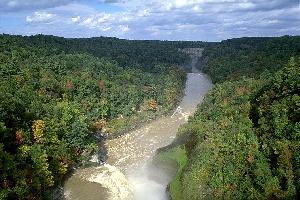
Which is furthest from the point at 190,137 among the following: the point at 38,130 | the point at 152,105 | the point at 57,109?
the point at 152,105

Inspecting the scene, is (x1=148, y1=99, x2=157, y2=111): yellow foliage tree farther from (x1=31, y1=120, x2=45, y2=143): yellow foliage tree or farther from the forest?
(x1=31, y1=120, x2=45, y2=143): yellow foliage tree

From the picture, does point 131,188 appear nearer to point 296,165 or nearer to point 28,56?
point 296,165

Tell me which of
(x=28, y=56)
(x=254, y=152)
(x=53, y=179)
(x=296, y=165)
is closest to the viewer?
(x=296, y=165)

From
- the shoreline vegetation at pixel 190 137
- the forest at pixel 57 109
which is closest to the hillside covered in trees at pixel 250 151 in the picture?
the shoreline vegetation at pixel 190 137

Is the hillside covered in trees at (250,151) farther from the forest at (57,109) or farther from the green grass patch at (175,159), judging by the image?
the forest at (57,109)

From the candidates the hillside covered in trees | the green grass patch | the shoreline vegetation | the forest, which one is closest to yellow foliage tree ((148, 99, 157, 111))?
the forest

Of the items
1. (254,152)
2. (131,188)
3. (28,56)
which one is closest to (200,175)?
(254,152)

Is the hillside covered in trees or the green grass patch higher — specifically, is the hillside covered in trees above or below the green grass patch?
above
